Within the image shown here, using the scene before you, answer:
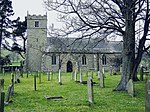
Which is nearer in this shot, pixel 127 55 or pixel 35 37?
pixel 127 55

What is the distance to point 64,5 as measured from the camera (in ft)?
52.8

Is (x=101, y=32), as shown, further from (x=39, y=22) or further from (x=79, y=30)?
(x=39, y=22)

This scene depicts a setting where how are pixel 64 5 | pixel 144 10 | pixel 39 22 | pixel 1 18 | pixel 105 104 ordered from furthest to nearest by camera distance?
pixel 39 22 → pixel 1 18 → pixel 144 10 → pixel 64 5 → pixel 105 104

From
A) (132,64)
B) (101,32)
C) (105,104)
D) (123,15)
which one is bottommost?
(105,104)

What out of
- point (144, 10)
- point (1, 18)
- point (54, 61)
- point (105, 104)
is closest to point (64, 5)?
point (144, 10)

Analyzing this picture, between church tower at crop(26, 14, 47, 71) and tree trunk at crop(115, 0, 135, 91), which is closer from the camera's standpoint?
tree trunk at crop(115, 0, 135, 91)

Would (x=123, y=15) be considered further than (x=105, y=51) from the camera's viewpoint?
No

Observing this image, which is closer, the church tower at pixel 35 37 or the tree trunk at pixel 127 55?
the tree trunk at pixel 127 55

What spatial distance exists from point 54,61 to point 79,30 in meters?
45.4

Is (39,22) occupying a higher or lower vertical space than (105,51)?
higher

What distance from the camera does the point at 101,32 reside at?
1678 cm

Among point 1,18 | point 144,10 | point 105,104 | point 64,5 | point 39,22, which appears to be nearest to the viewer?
point 105,104

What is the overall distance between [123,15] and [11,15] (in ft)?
131

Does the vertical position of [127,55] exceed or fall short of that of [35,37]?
it falls short
